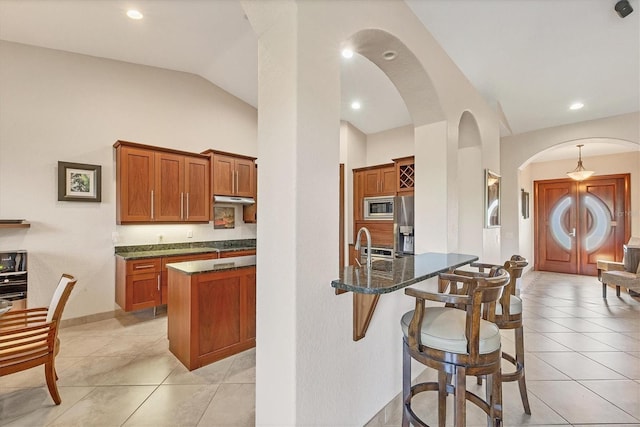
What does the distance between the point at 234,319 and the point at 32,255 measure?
2.53 metres

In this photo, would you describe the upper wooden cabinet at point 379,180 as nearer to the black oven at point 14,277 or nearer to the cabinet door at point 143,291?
the cabinet door at point 143,291

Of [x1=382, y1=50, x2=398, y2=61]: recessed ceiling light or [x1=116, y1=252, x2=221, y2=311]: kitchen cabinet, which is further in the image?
[x1=116, y1=252, x2=221, y2=311]: kitchen cabinet

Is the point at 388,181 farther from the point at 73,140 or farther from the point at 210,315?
the point at 73,140

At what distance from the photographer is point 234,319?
2.64 metres

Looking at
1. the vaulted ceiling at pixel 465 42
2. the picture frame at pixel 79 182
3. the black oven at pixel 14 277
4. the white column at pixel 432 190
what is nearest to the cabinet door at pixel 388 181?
the vaulted ceiling at pixel 465 42

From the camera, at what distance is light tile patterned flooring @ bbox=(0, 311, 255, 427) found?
185 centimetres

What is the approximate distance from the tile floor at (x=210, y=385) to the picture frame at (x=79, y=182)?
1.56 meters

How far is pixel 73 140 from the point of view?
3461 mm

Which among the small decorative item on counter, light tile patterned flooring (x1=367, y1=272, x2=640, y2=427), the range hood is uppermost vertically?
the range hood

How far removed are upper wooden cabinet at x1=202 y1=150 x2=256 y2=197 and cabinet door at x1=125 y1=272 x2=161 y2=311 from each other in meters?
1.49

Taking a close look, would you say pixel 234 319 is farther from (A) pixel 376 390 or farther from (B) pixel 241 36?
(B) pixel 241 36

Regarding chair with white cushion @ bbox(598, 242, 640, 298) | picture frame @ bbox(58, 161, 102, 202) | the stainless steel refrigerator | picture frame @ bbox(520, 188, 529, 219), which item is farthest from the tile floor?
picture frame @ bbox(520, 188, 529, 219)

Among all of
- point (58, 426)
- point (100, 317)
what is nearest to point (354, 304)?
point (58, 426)

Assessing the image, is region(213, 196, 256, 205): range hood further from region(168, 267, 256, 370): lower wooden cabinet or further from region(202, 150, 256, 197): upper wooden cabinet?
region(168, 267, 256, 370): lower wooden cabinet
